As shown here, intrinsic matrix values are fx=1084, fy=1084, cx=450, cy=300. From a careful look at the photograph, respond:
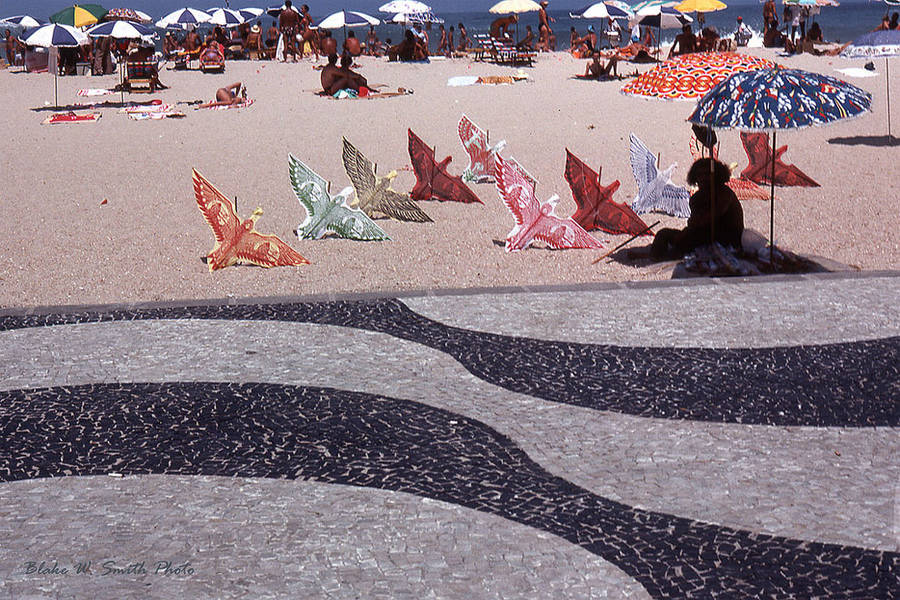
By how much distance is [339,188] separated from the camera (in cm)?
1240

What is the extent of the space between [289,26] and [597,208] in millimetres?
25740

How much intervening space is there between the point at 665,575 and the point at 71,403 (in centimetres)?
332

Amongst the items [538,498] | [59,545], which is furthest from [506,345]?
[59,545]

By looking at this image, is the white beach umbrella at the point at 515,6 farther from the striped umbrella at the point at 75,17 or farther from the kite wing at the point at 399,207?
the kite wing at the point at 399,207

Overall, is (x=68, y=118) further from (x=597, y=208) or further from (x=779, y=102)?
(x=779, y=102)

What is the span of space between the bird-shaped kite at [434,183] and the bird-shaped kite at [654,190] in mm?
1765

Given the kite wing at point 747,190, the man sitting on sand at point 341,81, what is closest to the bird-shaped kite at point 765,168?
the kite wing at point 747,190

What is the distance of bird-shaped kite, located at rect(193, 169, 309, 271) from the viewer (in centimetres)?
880

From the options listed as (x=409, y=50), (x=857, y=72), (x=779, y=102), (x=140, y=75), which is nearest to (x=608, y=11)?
(x=409, y=50)

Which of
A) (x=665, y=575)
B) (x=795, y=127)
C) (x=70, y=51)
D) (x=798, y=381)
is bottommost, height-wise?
(x=665, y=575)

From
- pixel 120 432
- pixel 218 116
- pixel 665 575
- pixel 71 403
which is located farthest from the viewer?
pixel 218 116

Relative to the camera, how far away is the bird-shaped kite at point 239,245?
Result: 8.80 metres

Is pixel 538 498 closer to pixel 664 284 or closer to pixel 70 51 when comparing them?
pixel 664 284

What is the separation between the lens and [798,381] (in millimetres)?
5902
